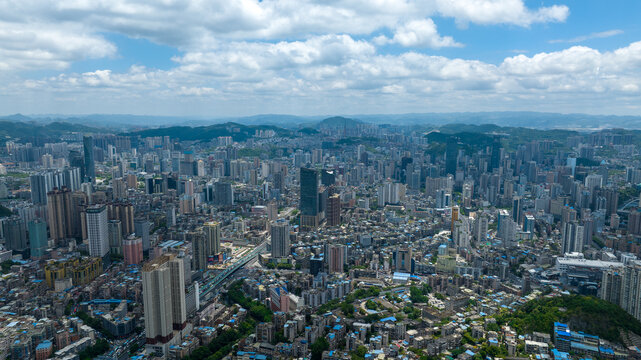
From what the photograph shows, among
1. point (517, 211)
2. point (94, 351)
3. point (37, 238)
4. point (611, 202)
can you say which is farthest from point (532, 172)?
point (94, 351)

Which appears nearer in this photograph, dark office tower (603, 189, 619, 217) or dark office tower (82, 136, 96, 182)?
dark office tower (603, 189, 619, 217)

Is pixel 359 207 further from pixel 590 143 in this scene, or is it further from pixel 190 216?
pixel 590 143

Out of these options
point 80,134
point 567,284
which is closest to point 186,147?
point 80,134

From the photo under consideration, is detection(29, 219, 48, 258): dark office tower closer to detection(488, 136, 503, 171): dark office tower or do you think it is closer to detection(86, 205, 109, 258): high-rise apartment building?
detection(86, 205, 109, 258): high-rise apartment building

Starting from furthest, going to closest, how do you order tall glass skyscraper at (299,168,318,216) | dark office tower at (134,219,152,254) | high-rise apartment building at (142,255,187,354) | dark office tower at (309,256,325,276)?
tall glass skyscraper at (299,168,318,216), dark office tower at (134,219,152,254), dark office tower at (309,256,325,276), high-rise apartment building at (142,255,187,354)

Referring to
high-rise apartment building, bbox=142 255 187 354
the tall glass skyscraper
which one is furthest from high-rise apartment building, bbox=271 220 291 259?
high-rise apartment building, bbox=142 255 187 354

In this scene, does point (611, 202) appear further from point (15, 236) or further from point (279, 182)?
point (15, 236)

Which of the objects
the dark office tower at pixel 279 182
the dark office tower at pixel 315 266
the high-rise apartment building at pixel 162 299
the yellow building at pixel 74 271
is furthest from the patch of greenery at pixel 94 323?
the dark office tower at pixel 279 182
